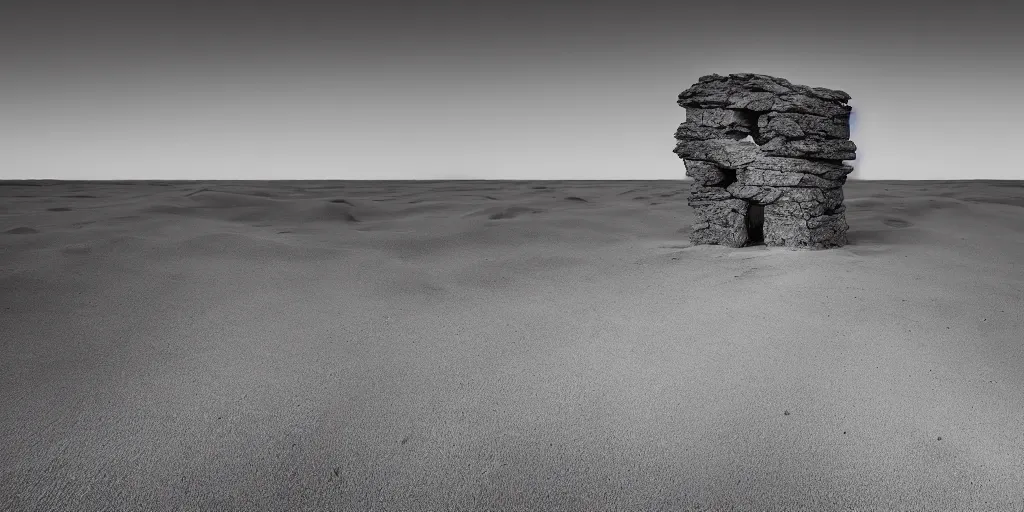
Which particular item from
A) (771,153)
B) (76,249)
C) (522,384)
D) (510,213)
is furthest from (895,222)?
(76,249)

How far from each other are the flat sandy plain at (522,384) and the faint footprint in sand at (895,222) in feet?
14.2

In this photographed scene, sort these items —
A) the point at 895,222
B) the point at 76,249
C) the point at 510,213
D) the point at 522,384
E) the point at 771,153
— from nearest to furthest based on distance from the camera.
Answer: the point at 522,384
the point at 771,153
the point at 76,249
the point at 895,222
the point at 510,213

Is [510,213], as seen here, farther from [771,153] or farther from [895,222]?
[895,222]

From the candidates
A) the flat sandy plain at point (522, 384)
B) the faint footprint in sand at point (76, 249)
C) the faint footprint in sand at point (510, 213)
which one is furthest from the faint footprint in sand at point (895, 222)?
the faint footprint in sand at point (76, 249)

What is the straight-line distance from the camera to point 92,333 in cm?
544

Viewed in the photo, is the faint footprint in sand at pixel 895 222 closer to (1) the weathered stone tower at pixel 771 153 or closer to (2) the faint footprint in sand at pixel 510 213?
(1) the weathered stone tower at pixel 771 153

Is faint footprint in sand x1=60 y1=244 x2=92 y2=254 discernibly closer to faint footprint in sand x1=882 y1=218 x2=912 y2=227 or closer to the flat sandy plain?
the flat sandy plain

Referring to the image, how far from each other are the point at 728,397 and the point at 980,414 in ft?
5.44

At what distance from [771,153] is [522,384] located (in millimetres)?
5939

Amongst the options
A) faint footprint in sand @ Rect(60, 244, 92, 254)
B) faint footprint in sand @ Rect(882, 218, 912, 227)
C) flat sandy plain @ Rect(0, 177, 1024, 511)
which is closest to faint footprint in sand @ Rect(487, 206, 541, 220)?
flat sandy plain @ Rect(0, 177, 1024, 511)

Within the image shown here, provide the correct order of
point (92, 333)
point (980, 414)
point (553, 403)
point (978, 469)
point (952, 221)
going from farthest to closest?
point (952, 221) → point (92, 333) → point (553, 403) → point (980, 414) → point (978, 469)

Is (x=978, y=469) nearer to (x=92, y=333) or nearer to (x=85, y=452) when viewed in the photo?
(x=85, y=452)

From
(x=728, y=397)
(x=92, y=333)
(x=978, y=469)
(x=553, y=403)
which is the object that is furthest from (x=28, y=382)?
(x=978, y=469)

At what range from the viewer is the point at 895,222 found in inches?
501
